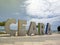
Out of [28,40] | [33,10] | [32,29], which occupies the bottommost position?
[28,40]

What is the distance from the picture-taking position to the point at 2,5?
3.86 metres

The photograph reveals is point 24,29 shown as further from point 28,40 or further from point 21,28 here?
point 28,40

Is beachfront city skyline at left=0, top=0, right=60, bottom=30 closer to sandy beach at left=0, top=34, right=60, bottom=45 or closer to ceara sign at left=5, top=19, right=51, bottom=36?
ceara sign at left=5, top=19, right=51, bottom=36

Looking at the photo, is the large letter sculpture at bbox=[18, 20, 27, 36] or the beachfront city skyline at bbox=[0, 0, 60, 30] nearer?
the large letter sculpture at bbox=[18, 20, 27, 36]

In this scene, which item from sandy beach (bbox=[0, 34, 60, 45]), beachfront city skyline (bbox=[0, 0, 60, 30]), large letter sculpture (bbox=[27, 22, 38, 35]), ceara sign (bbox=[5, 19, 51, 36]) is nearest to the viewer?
sandy beach (bbox=[0, 34, 60, 45])

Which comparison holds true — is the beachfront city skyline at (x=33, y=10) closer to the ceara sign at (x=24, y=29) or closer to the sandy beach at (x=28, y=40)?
the ceara sign at (x=24, y=29)

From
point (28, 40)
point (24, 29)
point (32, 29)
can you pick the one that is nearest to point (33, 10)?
point (32, 29)

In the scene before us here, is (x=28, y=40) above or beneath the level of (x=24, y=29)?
beneath

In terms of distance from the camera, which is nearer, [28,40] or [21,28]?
[28,40]

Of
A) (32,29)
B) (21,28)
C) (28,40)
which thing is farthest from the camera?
(32,29)

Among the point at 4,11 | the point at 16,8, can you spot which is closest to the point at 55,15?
the point at 16,8

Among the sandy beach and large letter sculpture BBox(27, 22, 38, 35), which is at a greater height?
large letter sculpture BBox(27, 22, 38, 35)

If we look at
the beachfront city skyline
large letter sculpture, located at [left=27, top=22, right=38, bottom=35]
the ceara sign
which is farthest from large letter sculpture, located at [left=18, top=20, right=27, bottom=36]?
the beachfront city skyline

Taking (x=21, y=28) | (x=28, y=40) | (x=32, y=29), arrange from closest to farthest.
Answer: (x=28, y=40), (x=21, y=28), (x=32, y=29)
